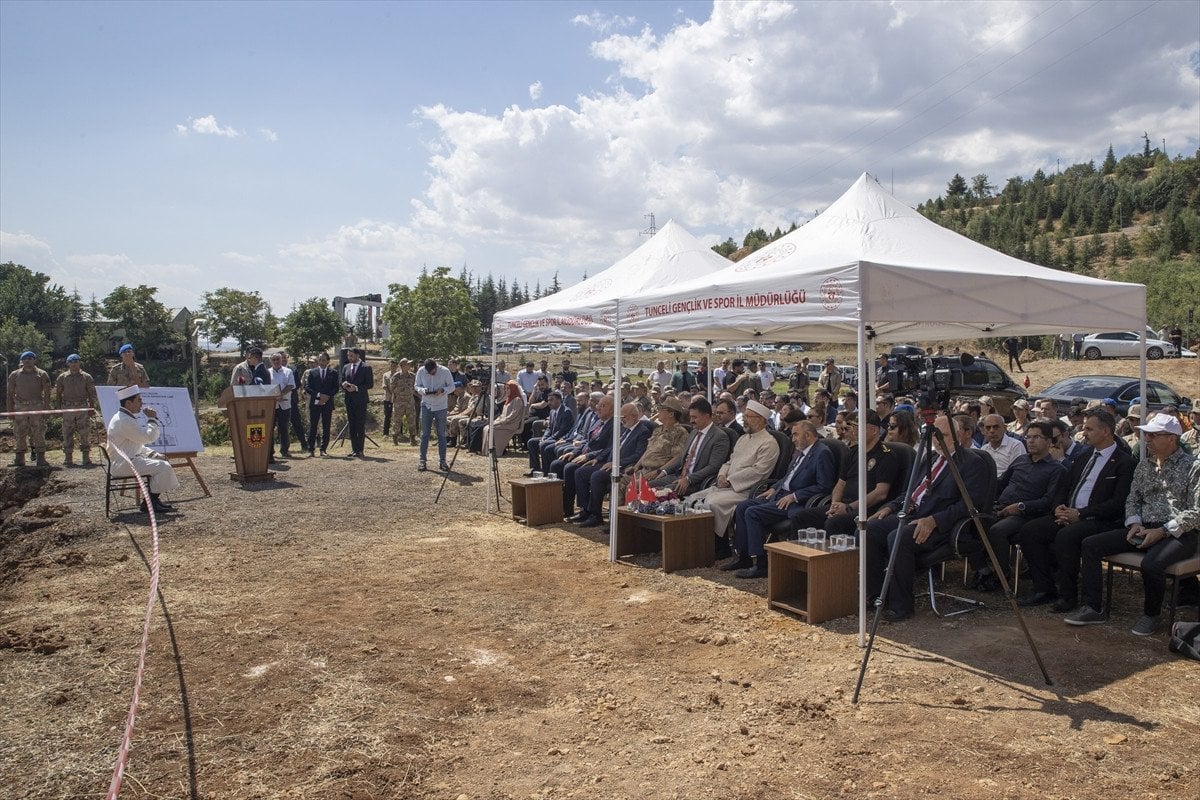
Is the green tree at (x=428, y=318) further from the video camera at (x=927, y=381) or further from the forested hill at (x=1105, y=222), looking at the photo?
the video camera at (x=927, y=381)

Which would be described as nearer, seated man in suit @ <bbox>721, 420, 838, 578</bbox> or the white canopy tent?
the white canopy tent

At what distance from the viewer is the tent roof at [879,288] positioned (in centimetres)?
550

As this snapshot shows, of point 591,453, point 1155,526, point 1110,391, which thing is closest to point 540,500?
point 591,453

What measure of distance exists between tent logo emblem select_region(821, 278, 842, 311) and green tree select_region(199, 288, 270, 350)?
2777 inches

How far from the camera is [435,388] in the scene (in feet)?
44.3

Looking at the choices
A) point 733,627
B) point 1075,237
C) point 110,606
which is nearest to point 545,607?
point 733,627

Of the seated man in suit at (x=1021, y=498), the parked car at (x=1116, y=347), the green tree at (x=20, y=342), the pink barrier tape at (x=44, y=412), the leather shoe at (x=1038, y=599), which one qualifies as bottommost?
the leather shoe at (x=1038, y=599)

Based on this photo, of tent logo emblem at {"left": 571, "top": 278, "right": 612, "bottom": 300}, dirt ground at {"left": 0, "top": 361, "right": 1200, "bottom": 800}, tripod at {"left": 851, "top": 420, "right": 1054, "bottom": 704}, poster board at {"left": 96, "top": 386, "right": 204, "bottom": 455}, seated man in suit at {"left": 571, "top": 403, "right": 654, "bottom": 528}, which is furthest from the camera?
poster board at {"left": 96, "top": 386, "right": 204, "bottom": 455}

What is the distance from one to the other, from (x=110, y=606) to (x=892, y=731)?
575 cm

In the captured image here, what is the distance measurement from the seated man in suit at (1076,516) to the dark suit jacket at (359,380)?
11.5 m

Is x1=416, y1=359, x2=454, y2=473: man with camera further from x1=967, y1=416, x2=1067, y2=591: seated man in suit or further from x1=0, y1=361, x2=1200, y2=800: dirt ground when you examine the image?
x1=967, y1=416, x2=1067, y2=591: seated man in suit

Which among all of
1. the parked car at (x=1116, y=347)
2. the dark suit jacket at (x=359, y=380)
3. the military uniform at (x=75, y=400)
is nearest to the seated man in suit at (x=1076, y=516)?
the dark suit jacket at (x=359, y=380)

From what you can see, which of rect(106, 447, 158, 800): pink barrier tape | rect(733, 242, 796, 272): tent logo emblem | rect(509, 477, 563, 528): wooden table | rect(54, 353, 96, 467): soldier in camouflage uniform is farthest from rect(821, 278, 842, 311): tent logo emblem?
rect(54, 353, 96, 467): soldier in camouflage uniform

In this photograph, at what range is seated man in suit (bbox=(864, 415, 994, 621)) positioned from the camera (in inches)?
231
